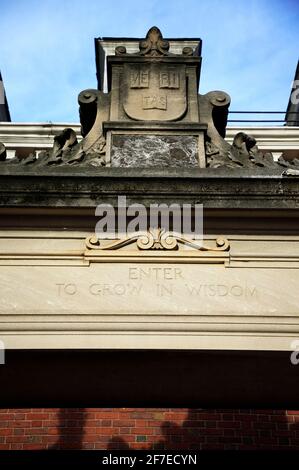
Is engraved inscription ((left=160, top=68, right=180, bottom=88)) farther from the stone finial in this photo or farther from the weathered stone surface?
the weathered stone surface

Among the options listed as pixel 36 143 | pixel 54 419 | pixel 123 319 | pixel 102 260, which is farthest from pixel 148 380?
pixel 36 143

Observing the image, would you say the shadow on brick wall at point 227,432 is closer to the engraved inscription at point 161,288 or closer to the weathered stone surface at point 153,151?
the engraved inscription at point 161,288

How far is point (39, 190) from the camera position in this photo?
18.8 feet

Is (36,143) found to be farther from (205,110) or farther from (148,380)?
(148,380)

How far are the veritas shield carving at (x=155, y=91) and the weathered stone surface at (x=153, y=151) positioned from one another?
0.31 metres

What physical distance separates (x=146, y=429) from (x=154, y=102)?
18.5 ft

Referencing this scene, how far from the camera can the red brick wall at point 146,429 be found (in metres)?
10.0

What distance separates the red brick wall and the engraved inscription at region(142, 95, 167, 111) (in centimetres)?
554

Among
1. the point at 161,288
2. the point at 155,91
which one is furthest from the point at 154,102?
the point at 161,288

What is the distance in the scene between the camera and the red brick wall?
1003cm

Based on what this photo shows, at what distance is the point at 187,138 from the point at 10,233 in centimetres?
203

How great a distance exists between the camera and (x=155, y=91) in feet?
22.6
